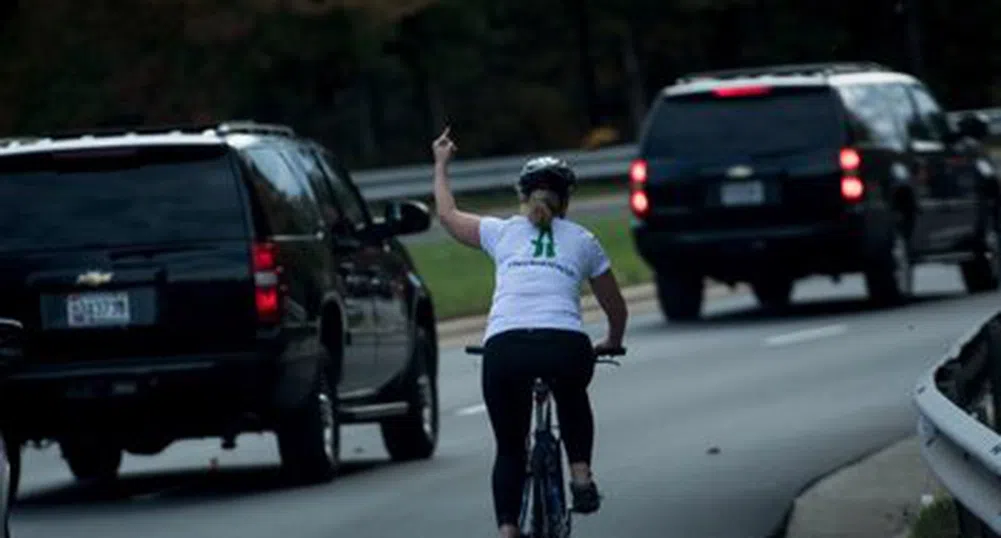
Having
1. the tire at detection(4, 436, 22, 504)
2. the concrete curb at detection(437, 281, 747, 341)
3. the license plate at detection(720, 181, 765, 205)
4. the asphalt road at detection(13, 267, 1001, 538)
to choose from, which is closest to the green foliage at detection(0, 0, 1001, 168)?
the concrete curb at detection(437, 281, 747, 341)

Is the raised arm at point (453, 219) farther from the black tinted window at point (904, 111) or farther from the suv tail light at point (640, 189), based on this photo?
the black tinted window at point (904, 111)

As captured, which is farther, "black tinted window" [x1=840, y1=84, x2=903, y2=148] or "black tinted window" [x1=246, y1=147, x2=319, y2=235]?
"black tinted window" [x1=840, y1=84, x2=903, y2=148]

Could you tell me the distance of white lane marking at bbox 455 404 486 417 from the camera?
23.4 meters

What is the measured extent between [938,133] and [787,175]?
313cm

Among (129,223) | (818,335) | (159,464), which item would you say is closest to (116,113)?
(818,335)

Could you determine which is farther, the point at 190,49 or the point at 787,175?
the point at 190,49

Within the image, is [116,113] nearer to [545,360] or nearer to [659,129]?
[659,129]

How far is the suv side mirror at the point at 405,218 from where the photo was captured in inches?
765

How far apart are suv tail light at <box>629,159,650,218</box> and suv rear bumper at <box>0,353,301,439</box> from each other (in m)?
13.1

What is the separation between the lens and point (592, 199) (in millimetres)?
→ 53312

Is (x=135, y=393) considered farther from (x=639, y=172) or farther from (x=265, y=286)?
(x=639, y=172)

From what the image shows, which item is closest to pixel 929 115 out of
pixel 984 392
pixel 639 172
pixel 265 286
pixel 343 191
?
pixel 639 172

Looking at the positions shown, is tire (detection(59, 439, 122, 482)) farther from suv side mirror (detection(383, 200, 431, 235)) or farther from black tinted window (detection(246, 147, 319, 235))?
suv side mirror (detection(383, 200, 431, 235))

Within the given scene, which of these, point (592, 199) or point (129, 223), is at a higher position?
point (129, 223)
